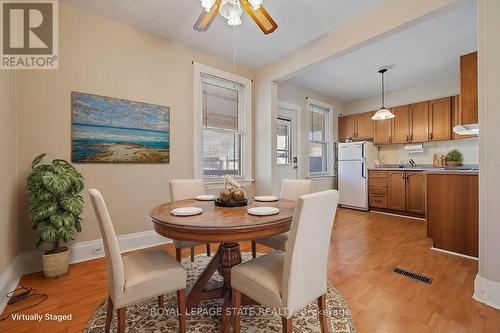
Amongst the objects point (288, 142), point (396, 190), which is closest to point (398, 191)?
point (396, 190)

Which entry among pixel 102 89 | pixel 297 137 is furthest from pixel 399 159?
pixel 102 89

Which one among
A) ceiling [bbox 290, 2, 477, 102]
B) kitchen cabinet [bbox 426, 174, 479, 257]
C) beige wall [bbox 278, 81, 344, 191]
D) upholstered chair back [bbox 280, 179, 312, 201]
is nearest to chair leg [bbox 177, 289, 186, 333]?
upholstered chair back [bbox 280, 179, 312, 201]

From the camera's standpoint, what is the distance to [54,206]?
2045 millimetres

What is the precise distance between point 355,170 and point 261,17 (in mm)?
4366

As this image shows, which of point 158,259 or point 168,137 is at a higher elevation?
point 168,137

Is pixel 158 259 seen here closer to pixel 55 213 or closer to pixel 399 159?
pixel 55 213

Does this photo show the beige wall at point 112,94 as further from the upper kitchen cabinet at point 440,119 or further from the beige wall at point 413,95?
the upper kitchen cabinet at point 440,119

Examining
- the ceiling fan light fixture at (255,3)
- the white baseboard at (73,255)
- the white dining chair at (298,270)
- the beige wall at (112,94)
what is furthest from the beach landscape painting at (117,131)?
the white dining chair at (298,270)

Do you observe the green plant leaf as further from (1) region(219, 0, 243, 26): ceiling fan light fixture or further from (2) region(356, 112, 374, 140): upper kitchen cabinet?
(2) region(356, 112, 374, 140): upper kitchen cabinet

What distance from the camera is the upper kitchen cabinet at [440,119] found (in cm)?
431

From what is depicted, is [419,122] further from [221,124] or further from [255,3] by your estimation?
[255,3]

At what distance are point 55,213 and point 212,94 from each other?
253 cm

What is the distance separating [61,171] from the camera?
2.13m

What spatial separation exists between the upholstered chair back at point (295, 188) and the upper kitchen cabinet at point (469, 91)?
1.69 metres
